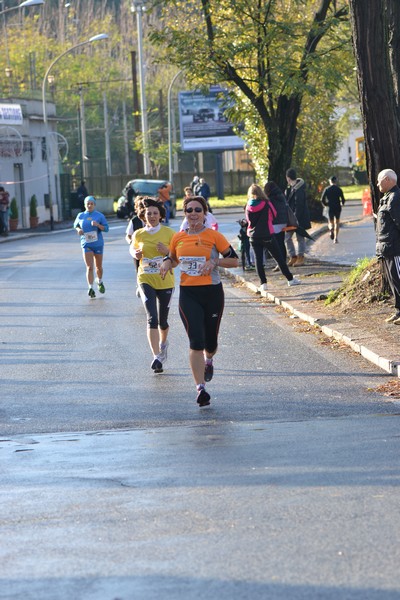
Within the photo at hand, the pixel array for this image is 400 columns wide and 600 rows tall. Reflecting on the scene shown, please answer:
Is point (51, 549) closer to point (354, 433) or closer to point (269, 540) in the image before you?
point (269, 540)

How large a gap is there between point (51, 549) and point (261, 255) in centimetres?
1435

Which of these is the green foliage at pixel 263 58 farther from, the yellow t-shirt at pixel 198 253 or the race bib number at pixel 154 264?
the yellow t-shirt at pixel 198 253

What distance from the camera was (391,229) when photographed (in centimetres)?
1424

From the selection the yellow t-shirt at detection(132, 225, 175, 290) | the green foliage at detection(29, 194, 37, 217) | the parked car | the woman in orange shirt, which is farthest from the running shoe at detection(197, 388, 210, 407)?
the green foliage at detection(29, 194, 37, 217)

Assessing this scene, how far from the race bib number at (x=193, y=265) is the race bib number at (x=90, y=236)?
10.3 meters

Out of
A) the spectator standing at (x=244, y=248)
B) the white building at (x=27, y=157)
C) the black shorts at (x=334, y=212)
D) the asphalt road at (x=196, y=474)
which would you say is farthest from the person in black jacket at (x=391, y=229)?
the white building at (x=27, y=157)

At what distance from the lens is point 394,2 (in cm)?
1558

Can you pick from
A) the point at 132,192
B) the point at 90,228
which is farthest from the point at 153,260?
the point at 132,192

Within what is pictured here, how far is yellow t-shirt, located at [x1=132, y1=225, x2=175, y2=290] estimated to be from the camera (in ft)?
40.9

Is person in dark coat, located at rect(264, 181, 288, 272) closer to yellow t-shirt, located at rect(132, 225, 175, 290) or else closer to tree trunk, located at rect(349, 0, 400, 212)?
tree trunk, located at rect(349, 0, 400, 212)

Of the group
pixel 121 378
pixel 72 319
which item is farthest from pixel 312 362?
pixel 72 319

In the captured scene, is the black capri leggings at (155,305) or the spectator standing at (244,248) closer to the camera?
the black capri leggings at (155,305)

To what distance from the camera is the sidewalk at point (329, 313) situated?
1227cm

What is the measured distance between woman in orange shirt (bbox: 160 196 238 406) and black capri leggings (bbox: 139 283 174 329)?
1.80 m
